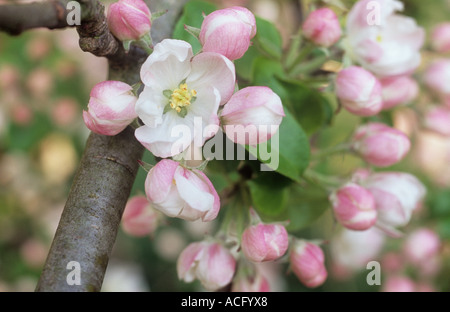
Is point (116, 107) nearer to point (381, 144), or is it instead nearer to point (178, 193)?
point (178, 193)

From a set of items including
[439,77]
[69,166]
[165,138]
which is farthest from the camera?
[69,166]

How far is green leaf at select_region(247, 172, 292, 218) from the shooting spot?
0.58 m

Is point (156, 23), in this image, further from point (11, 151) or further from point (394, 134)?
point (11, 151)

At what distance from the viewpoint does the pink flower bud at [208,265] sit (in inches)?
21.8

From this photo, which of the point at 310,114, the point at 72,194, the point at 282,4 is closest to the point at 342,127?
the point at 282,4

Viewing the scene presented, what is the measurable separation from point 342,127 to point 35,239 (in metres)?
0.78

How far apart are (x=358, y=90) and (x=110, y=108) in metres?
0.28

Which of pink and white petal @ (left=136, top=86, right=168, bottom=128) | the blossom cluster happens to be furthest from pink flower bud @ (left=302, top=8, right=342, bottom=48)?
pink and white petal @ (left=136, top=86, right=168, bottom=128)

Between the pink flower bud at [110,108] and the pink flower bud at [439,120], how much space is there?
1.94ft

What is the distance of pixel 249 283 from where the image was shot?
1.95 feet

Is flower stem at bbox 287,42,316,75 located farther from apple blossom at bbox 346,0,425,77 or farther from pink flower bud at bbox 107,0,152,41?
pink flower bud at bbox 107,0,152,41

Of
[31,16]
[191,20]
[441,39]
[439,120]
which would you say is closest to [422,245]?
[439,120]

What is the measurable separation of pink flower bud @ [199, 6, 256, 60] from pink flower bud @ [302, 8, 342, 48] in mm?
144

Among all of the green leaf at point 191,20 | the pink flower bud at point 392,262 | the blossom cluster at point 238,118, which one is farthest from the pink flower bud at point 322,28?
the pink flower bud at point 392,262
